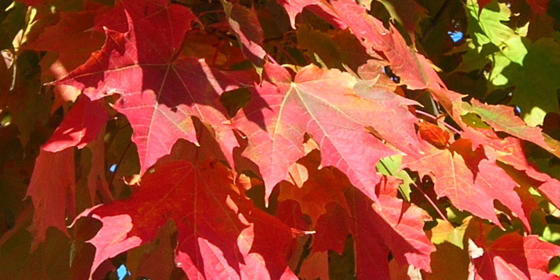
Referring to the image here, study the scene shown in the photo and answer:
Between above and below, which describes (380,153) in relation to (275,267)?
above

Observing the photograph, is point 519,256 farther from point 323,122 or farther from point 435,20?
point 435,20

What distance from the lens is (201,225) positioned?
87cm

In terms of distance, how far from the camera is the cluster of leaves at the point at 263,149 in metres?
0.82

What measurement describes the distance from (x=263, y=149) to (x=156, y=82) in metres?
0.14

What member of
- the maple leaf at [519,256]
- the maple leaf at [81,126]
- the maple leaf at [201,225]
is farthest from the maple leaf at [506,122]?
the maple leaf at [81,126]

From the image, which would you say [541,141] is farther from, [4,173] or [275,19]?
[4,173]

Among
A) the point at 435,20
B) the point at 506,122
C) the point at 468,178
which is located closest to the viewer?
the point at 468,178

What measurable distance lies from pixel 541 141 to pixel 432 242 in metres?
0.19

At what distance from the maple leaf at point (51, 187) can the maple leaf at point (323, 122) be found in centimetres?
30

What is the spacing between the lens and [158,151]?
768 mm

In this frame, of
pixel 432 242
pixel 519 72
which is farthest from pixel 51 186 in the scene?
pixel 519 72

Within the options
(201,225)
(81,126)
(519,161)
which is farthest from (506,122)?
(81,126)

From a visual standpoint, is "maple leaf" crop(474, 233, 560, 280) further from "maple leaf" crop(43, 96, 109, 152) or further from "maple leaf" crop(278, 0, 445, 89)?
"maple leaf" crop(43, 96, 109, 152)

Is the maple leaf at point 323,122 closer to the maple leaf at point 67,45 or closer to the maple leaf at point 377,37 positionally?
the maple leaf at point 377,37
